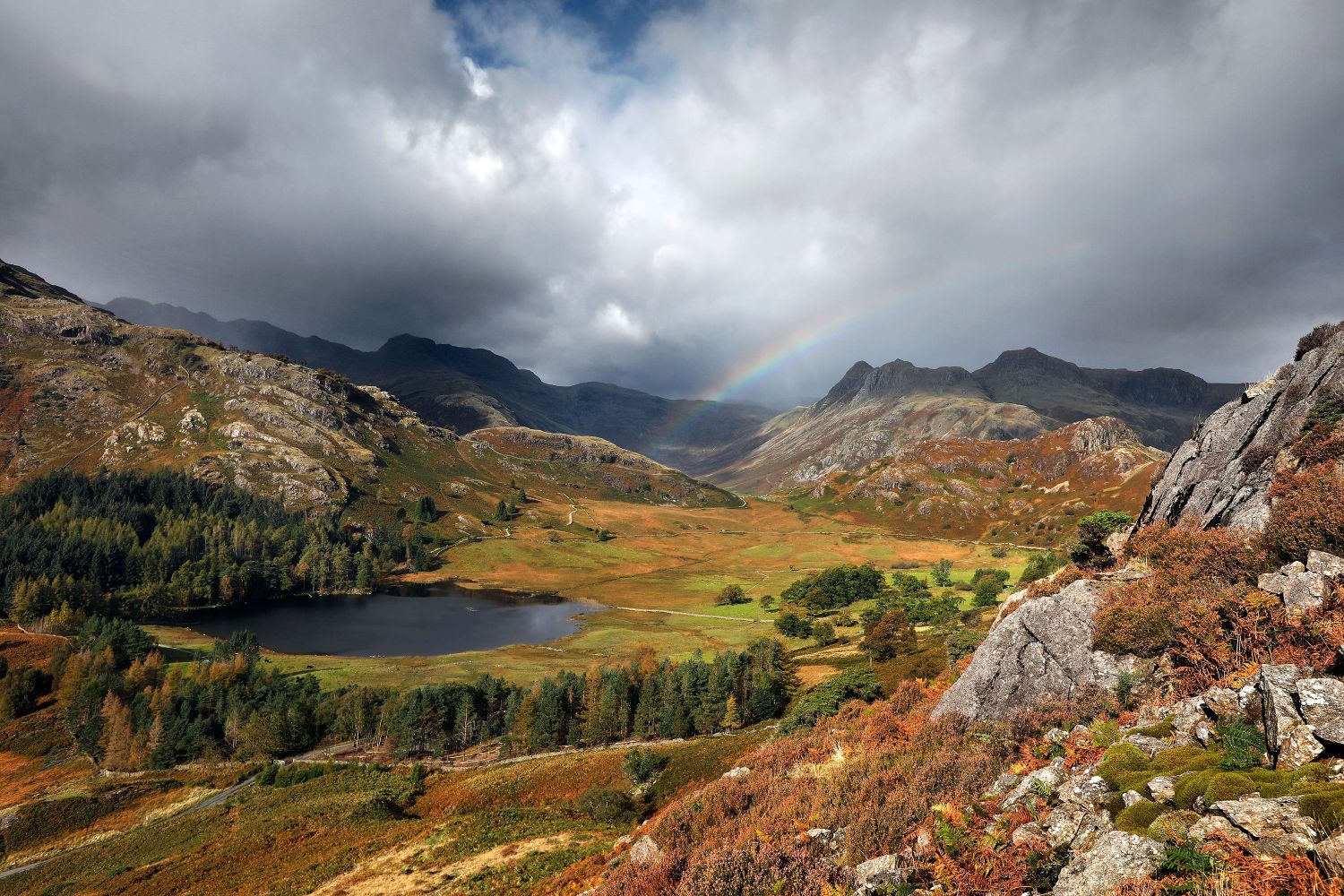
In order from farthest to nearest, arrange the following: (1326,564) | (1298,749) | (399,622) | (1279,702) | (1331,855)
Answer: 1. (399,622)
2. (1326,564)
3. (1279,702)
4. (1298,749)
5. (1331,855)

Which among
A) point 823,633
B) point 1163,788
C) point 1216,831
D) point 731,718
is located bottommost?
point 731,718

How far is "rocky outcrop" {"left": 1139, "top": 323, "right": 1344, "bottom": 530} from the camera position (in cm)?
2319

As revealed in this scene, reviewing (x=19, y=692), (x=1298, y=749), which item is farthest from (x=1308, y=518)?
(x=19, y=692)

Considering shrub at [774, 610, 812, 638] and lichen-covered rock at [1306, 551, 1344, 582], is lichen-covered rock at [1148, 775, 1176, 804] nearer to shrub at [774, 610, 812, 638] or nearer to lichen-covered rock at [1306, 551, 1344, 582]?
lichen-covered rock at [1306, 551, 1344, 582]

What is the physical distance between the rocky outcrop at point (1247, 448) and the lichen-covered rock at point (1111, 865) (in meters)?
18.6

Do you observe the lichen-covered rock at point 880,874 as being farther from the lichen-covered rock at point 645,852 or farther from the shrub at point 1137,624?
the shrub at point 1137,624

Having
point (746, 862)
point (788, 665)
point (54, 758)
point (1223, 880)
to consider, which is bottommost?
point (54, 758)

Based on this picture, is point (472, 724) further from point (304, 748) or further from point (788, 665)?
point (788, 665)

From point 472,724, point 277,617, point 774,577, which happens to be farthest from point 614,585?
point 472,724

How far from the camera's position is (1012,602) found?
31.2 metres

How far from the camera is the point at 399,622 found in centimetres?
15075

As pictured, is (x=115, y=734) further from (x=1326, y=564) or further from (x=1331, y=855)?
(x=1326, y=564)

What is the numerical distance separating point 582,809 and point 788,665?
57.0 metres

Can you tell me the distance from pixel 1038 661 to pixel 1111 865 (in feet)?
45.2
